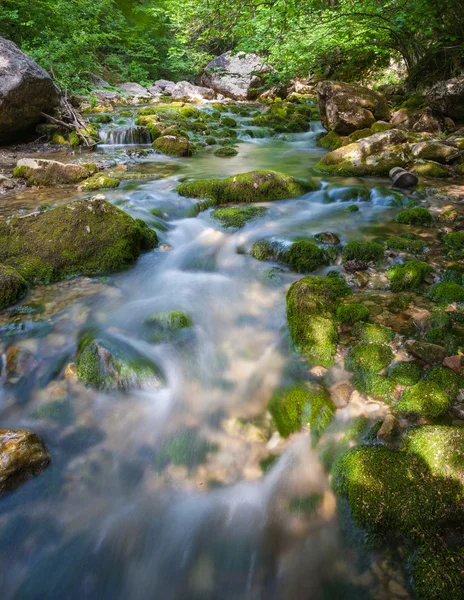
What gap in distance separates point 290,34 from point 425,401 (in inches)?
329

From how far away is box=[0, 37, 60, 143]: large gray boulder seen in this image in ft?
32.7

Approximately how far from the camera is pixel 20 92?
10266 mm

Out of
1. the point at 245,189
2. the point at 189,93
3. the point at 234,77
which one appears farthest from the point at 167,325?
the point at 234,77

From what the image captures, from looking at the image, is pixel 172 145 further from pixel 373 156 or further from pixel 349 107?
pixel 373 156

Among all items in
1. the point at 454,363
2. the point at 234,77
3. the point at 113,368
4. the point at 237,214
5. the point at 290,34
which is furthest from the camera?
the point at 234,77

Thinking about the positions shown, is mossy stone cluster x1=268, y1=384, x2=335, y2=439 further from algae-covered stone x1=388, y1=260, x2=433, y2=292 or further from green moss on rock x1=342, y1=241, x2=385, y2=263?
green moss on rock x1=342, y1=241, x2=385, y2=263

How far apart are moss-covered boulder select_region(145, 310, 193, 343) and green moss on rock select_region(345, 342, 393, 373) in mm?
1783

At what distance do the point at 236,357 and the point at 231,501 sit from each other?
1445 millimetres

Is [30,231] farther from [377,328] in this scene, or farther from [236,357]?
[377,328]

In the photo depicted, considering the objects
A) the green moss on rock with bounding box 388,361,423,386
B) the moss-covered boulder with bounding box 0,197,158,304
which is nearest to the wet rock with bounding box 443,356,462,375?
the green moss on rock with bounding box 388,361,423,386

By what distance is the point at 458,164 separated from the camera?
823cm

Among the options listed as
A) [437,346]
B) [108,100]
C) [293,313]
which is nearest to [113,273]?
[293,313]

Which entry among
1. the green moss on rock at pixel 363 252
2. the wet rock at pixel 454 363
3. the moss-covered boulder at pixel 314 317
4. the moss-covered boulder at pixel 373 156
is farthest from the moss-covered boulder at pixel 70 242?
the moss-covered boulder at pixel 373 156

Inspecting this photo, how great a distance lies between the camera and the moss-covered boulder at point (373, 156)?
8.39m
